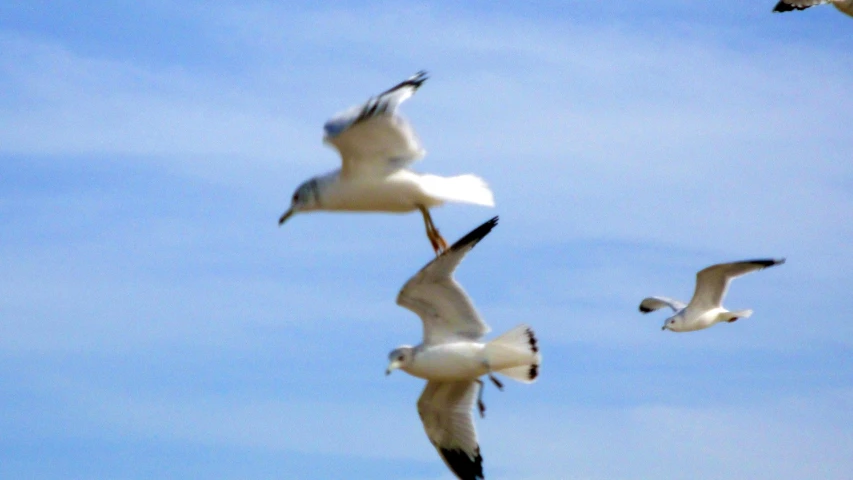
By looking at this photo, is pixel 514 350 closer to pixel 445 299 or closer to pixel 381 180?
pixel 445 299

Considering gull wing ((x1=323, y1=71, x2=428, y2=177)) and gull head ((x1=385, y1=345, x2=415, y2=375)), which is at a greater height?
gull wing ((x1=323, y1=71, x2=428, y2=177))

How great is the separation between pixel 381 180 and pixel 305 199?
60 centimetres

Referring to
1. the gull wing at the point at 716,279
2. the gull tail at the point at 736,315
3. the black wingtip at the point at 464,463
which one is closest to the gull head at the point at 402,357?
the black wingtip at the point at 464,463

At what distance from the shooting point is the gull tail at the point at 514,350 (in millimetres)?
8977

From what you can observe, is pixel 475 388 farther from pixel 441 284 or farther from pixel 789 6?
pixel 789 6

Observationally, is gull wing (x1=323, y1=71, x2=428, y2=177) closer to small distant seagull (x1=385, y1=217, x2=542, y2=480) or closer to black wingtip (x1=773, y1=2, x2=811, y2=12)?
small distant seagull (x1=385, y1=217, x2=542, y2=480)

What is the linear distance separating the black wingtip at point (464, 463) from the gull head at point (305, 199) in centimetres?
167

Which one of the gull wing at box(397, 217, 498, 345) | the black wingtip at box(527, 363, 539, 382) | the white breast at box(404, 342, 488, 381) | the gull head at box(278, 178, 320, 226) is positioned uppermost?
the gull head at box(278, 178, 320, 226)

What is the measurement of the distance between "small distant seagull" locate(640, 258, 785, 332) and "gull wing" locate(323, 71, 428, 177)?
458cm

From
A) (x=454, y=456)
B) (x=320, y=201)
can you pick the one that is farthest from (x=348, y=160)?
(x=454, y=456)

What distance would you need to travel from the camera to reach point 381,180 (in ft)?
30.7

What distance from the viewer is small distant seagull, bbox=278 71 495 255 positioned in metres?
9.09

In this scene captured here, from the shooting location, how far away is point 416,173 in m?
9.46

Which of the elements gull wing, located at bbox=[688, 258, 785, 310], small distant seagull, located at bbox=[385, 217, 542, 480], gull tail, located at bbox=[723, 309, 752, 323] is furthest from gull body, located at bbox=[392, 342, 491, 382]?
gull tail, located at bbox=[723, 309, 752, 323]
